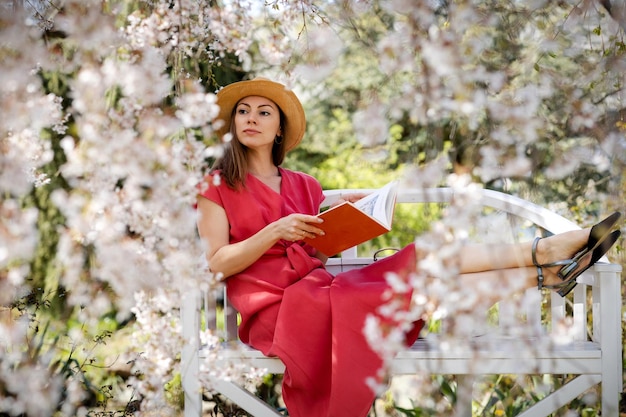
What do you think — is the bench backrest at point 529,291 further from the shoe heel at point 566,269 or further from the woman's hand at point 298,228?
the woman's hand at point 298,228

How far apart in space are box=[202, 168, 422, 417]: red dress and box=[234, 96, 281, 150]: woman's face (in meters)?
0.18

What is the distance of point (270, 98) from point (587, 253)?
114cm

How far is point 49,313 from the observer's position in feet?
13.0

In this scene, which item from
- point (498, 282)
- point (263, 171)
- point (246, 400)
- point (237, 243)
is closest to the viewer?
point (498, 282)

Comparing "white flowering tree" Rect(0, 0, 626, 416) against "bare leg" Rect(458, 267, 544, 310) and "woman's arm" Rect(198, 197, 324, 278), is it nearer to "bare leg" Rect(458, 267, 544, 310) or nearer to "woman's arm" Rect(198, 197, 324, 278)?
"bare leg" Rect(458, 267, 544, 310)

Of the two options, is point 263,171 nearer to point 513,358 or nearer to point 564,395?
point 513,358

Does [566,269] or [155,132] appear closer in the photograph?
[155,132]

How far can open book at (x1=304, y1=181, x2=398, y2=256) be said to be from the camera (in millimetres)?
1952

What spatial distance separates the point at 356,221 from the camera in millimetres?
1993

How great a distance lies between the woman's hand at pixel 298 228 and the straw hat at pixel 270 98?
Answer: 1.72 ft

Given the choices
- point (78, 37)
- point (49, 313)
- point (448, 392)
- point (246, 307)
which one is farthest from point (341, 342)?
point (49, 313)

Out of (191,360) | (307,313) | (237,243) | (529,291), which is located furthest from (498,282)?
(191,360)

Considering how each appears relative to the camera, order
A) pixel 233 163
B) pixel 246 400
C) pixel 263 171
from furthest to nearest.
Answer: pixel 263 171, pixel 233 163, pixel 246 400

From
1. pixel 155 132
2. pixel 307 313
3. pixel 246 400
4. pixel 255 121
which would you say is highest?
pixel 255 121
